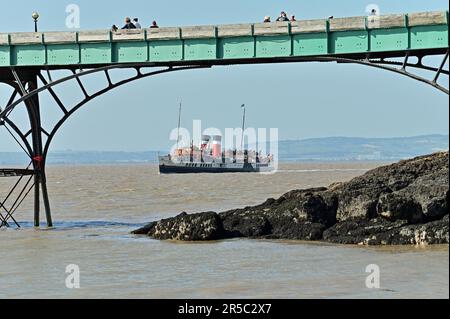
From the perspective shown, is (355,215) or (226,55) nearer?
(355,215)

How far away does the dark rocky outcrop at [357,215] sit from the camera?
2914cm

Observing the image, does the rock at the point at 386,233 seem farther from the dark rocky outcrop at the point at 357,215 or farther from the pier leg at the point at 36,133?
the pier leg at the point at 36,133

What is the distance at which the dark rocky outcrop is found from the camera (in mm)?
29141

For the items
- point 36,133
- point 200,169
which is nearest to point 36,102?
point 36,133

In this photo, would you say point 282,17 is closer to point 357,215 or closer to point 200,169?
point 357,215

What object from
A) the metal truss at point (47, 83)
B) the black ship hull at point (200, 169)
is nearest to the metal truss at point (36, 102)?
the metal truss at point (47, 83)

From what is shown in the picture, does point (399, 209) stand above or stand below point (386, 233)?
above

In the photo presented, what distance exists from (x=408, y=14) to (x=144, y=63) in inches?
369

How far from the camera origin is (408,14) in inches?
1249

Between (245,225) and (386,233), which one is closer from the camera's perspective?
(386,233)

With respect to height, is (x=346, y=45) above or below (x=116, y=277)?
above

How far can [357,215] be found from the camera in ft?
100

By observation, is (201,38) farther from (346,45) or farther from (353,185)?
(353,185)
